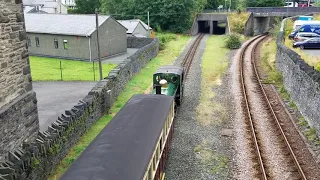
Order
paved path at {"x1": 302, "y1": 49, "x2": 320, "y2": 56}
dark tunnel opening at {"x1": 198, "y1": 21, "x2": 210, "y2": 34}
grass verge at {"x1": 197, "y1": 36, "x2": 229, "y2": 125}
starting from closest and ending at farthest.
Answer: grass verge at {"x1": 197, "y1": 36, "x2": 229, "y2": 125} → paved path at {"x1": 302, "y1": 49, "x2": 320, "y2": 56} → dark tunnel opening at {"x1": 198, "y1": 21, "x2": 210, "y2": 34}

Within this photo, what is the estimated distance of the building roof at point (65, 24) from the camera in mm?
33969

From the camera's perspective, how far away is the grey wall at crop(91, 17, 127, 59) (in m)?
34.2

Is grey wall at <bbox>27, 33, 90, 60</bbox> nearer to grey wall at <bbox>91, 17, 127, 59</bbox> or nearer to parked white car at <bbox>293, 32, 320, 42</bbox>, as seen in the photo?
grey wall at <bbox>91, 17, 127, 59</bbox>

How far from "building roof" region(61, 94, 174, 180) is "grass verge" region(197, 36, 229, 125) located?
20.9ft

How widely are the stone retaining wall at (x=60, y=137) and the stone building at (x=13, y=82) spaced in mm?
673

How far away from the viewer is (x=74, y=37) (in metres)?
33.9

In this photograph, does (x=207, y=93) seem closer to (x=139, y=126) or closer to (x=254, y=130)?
(x=254, y=130)

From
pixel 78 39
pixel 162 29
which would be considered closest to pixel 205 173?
pixel 78 39

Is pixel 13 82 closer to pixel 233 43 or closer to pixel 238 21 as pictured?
pixel 233 43

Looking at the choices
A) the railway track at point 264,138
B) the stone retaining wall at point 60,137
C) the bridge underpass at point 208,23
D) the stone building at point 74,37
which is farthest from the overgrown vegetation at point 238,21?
the stone retaining wall at point 60,137

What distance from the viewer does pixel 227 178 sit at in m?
11.3

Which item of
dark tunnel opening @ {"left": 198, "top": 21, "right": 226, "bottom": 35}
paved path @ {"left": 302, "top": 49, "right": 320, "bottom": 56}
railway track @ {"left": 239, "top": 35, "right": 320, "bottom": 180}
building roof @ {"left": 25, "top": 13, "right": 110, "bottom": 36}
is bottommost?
railway track @ {"left": 239, "top": 35, "right": 320, "bottom": 180}

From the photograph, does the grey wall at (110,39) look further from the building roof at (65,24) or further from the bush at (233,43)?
the bush at (233,43)

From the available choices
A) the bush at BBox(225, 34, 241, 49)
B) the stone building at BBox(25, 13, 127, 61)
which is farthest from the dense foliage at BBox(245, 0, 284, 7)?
the stone building at BBox(25, 13, 127, 61)
